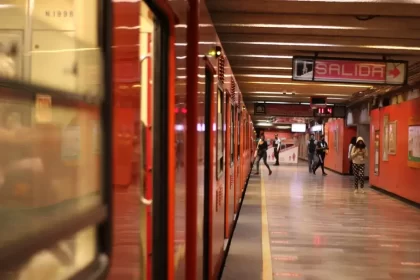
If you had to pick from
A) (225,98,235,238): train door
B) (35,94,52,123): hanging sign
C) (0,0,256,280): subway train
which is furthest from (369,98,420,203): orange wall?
(35,94,52,123): hanging sign

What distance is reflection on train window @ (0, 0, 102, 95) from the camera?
839 millimetres

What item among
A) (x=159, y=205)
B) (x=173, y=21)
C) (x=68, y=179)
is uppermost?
(x=173, y=21)

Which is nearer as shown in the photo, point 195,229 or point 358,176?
point 195,229

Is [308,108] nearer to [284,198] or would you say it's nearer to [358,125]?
[358,125]

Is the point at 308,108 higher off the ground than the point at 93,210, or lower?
higher

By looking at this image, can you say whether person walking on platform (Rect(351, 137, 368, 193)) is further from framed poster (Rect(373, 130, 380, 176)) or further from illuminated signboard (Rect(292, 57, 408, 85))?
illuminated signboard (Rect(292, 57, 408, 85))

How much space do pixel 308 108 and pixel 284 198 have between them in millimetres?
9911

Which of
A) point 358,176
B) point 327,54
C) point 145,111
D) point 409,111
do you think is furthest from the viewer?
point 358,176

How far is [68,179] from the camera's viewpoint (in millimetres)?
1015

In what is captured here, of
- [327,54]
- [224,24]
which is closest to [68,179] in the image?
[224,24]

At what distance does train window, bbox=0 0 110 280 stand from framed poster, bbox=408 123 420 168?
36.8 ft

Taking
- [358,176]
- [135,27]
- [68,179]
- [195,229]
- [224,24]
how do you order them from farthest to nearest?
[358,176], [224,24], [195,229], [135,27], [68,179]

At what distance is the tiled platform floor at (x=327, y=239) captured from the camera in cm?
593

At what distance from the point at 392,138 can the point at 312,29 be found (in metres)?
6.85
